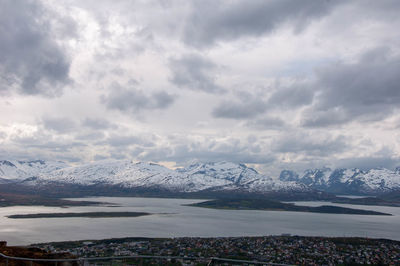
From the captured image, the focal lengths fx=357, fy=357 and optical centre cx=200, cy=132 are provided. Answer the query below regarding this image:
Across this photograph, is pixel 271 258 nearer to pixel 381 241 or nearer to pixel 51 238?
pixel 381 241

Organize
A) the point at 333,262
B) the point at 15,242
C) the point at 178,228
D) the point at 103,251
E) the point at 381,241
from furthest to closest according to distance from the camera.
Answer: the point at 178,228 < the point at 381,241 < the point at 15,242 < the point at 103,251 < the point at 333,262

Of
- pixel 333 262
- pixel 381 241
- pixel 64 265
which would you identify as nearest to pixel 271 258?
pixel 333 262

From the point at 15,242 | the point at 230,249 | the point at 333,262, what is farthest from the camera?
the point at 15,242

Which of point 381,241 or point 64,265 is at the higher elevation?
point 64,265

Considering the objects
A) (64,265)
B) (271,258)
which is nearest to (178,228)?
(271,258)

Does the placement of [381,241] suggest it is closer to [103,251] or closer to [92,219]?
[103,251]

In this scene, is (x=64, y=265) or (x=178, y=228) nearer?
(x=64, y=265)
